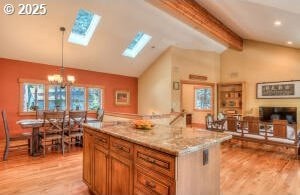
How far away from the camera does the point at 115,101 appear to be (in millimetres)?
8820

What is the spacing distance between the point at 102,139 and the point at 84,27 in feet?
16.6

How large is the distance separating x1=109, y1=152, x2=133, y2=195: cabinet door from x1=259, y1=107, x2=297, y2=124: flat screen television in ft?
23.5

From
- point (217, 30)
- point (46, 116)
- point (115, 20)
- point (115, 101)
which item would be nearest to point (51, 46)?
point (115, 20)

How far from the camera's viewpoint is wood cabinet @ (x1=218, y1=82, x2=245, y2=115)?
8.32 m

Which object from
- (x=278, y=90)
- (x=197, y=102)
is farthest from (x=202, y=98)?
(x=278, y=90)

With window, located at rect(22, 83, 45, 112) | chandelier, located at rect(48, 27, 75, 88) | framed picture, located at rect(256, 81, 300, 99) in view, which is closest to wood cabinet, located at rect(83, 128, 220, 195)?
chandelier, located at rect(48, 27, 75, 88)

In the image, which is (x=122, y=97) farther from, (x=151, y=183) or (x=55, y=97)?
(x=151, y=183)

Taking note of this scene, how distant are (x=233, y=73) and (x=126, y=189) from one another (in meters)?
7.87

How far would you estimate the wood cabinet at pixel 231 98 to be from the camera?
27.3 feet

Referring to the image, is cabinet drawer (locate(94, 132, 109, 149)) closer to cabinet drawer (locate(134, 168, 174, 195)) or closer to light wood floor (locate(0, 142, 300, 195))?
cabinet drawer (locate(134, 168, 174, 195))

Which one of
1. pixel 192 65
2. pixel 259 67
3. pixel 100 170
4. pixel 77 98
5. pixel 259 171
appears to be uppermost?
pixel 192 65

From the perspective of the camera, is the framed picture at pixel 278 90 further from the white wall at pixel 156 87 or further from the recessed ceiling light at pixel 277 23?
the white wall at pixel 156 87

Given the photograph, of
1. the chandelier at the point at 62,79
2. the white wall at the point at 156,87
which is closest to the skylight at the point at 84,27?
the chandelier at the point at 62,79

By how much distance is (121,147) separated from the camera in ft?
6.69
